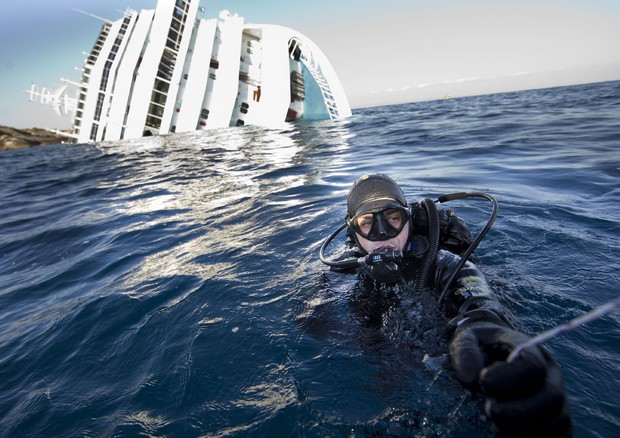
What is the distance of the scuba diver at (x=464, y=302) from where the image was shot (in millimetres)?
1104

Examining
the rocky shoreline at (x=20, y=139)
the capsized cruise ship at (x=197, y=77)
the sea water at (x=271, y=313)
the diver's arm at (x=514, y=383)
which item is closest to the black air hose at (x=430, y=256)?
the sea water at (x=271, y=313)

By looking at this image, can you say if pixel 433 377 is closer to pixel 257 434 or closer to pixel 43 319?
pixel 257 434

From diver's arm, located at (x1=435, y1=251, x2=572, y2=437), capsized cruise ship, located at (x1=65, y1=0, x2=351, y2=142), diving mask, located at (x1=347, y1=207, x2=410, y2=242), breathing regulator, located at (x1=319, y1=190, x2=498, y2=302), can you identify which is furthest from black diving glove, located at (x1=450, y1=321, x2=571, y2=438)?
capsized cruise ship, located at (x1=65, y1=0, x2=351, y2=142)

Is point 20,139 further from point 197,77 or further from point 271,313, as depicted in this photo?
point 271,313

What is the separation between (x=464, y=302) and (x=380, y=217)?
2.75ft

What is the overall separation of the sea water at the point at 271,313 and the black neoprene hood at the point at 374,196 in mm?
763

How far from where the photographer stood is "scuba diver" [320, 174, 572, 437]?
1.10 m

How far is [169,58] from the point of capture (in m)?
22.5

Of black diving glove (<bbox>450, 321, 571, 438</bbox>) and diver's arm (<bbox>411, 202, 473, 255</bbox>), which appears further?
diver's arm (<bbox>411, 202, 473, 255</bbox>)

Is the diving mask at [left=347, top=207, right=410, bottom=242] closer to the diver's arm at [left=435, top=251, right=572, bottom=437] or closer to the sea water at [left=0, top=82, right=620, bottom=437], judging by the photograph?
the sea water at [left=0, top=82, right=620, bottom=437]

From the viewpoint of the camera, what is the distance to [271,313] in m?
2.99

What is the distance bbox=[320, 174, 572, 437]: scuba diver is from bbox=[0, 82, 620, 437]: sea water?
33 cm

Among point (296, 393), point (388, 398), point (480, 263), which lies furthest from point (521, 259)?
point (296, 393)

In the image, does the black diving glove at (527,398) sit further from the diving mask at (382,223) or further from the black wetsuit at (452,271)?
the diving mask at (382,223)
